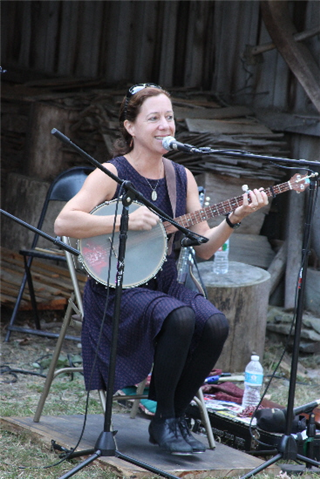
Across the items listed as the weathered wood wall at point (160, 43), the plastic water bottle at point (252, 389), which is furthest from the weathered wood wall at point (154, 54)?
the plastic water bottle at point (252, 389)

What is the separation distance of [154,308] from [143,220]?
43cm

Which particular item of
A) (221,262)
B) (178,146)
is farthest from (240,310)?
(178,146)

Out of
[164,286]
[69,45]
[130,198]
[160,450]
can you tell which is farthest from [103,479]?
[69,45]

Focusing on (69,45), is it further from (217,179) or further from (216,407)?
(216,407)

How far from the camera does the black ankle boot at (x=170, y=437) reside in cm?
317

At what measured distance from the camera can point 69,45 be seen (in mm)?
8594

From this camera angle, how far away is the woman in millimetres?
3201

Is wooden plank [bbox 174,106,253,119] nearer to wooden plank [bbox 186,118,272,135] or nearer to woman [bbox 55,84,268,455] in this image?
wooden plank [bbox 186,118,272,135]

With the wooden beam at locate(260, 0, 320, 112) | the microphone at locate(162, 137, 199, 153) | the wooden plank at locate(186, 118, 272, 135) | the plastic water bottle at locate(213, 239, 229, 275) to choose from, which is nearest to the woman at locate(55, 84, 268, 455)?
the microphone at locate(162, 137, 199, 153)

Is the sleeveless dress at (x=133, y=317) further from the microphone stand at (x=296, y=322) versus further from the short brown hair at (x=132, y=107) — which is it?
the microphone stand at (x=296, y=322)

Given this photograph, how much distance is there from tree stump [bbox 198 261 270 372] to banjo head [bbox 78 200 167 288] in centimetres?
193

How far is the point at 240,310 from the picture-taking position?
539cm

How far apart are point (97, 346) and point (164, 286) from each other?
51 centimetres

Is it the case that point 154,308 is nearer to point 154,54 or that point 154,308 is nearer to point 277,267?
point 277,267
